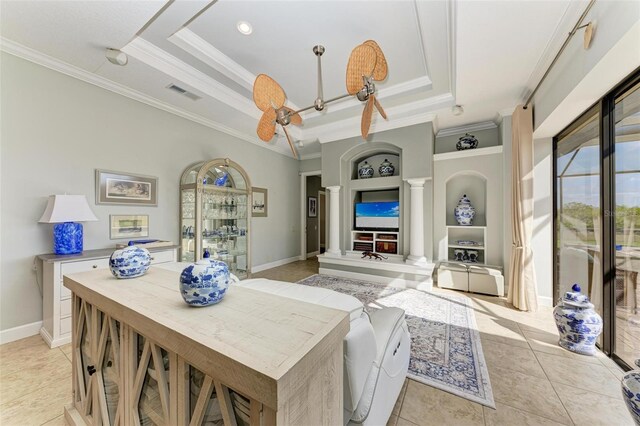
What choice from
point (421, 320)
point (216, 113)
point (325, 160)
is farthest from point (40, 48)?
point (421, 320)

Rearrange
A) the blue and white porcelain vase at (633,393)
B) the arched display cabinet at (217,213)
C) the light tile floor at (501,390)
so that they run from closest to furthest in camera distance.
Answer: the blue and white porcelain vase at (633,393)
the light tile floor at (501,390)
the arched display cabinet at (217,213)

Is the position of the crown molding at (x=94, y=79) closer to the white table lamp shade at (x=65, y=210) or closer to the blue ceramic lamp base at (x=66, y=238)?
the white table lamp shade at (x=65, y=210)

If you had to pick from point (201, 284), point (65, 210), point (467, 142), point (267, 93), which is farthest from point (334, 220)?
point (201, 284)

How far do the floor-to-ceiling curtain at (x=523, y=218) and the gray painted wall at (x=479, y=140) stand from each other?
3.31ft

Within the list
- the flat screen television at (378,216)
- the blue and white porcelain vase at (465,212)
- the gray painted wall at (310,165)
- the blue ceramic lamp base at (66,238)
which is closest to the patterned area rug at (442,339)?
the flat screen television at (378,216)

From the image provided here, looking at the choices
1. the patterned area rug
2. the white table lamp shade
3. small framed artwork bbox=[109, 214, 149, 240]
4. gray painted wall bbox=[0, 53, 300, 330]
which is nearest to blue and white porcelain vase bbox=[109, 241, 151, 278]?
the patterned area rug

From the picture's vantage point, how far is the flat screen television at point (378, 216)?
4.52 m

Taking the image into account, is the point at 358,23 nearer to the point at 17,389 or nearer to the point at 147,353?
the point at 147,353

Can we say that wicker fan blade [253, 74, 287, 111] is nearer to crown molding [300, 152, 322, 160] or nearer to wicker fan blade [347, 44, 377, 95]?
wicker fan blade [347, 44, 377, 95]

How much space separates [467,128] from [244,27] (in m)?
3.93

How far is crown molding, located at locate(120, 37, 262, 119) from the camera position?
8.18 feet

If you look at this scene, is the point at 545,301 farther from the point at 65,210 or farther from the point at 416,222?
the point at 65,210

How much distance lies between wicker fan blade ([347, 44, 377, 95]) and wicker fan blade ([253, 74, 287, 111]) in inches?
28.0

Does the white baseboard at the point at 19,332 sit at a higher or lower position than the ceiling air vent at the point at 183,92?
lower
